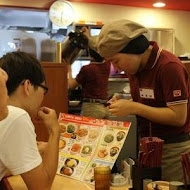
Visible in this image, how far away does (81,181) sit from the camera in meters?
1.54

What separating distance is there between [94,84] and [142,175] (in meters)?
2.62

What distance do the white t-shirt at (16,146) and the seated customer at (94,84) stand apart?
2.52 meters

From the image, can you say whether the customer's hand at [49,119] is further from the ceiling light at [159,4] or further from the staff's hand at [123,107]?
the ceiling light at [159,4]

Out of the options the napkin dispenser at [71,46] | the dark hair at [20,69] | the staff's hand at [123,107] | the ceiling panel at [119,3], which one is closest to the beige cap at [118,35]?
the staff's hand at [123,107]

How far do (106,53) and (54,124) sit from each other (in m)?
0.43

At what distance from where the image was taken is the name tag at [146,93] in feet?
5.57

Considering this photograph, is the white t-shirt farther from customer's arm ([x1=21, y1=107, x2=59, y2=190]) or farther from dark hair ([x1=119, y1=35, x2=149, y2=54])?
dark hair ([x1=119, y1=35, x2=149, y2=54])

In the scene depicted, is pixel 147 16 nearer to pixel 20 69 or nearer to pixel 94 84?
pixel 94 84

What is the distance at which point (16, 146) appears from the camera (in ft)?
4.15

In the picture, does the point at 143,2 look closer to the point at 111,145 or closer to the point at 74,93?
the point at 74,93

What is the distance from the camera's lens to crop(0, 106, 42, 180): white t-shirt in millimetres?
1263

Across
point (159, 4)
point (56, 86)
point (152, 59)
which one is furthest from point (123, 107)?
point (159, 4)

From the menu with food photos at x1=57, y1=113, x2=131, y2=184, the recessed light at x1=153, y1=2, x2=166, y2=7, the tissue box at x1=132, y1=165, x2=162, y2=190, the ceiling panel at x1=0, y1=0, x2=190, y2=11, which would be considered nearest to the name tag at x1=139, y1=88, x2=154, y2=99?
the menu with food photos at x1=57, y1=113, x2=131, y2=184

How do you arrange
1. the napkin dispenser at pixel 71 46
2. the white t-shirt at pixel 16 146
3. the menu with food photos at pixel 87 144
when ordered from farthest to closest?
1. the napkin dispenser at pixel 71 46
2. the menu with food photos at pixel 87 144
3. the white t-shirt at pixel 16 146
